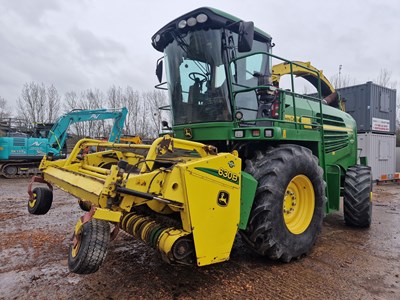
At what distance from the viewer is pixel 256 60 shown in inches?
163

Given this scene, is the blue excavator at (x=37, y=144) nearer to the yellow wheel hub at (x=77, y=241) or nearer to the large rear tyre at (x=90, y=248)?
the yellow wheel hub at (x=77, y=241)

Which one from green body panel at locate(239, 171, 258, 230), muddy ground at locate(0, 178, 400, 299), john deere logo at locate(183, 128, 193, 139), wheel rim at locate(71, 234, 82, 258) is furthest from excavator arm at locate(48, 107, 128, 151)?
wheel rim at locate(71, 234, 82, 258)

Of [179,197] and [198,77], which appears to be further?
[198,77]

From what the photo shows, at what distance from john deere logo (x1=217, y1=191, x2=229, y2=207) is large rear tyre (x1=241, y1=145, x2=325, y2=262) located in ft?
1.39

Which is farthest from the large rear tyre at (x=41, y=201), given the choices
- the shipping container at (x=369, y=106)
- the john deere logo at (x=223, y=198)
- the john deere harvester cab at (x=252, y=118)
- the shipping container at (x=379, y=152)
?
the shipping container at (x=379, y=152)

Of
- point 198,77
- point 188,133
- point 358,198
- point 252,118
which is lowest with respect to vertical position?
point 358,198

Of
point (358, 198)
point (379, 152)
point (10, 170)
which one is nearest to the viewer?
point (358, 198)

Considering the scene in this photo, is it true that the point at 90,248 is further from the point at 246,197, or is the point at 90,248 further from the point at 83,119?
the point at 83,119

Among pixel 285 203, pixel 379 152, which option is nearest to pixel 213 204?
pixel 285 203

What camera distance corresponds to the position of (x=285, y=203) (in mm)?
3697

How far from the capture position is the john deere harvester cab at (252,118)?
3316mm

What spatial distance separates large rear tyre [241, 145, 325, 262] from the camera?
322cm

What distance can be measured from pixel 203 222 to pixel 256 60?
2352 mm

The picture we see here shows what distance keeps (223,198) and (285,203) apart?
109cm
